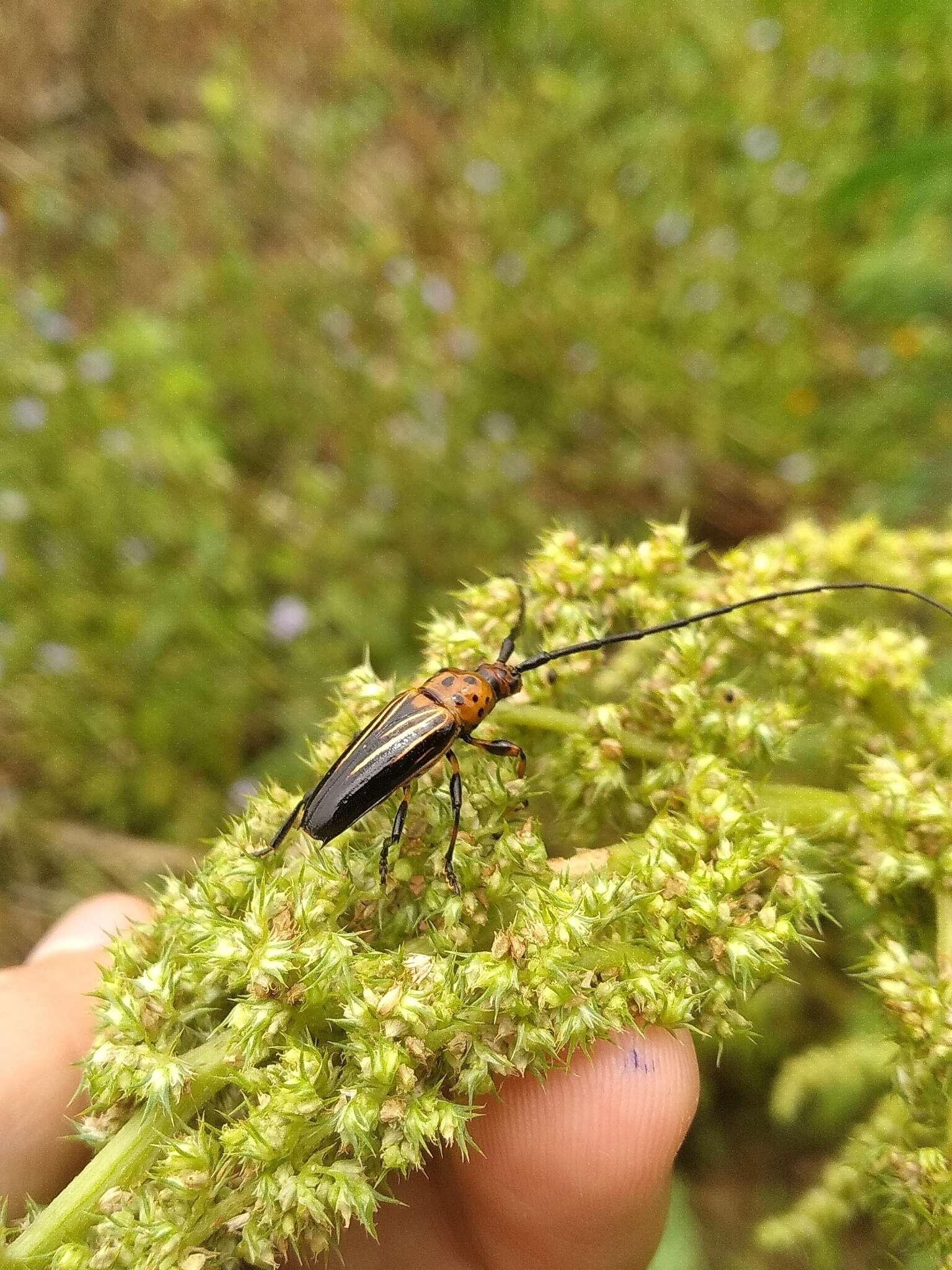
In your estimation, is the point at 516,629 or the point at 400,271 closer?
the point at 516,629

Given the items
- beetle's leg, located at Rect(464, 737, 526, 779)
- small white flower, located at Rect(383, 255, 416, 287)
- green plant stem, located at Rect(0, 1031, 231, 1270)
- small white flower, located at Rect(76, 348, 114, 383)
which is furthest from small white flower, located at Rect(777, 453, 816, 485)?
green plant stem, located at Rect(0, 1031, 231, 1270)

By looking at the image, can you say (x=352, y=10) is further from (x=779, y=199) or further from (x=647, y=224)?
(x=779, y=199)

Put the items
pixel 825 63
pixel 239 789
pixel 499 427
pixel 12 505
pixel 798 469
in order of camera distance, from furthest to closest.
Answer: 1. pixel 825 63
2. pixel 499 427
3. pixel 798 469
4. pixel 12 505
5. pixel 239 789

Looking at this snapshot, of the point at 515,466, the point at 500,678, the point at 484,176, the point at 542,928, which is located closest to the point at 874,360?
the point at 515,466

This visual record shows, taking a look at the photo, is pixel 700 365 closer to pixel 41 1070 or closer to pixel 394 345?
pixel 394 345

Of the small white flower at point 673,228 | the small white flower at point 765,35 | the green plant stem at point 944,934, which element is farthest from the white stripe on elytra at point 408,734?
the small white flower at point 765,35
